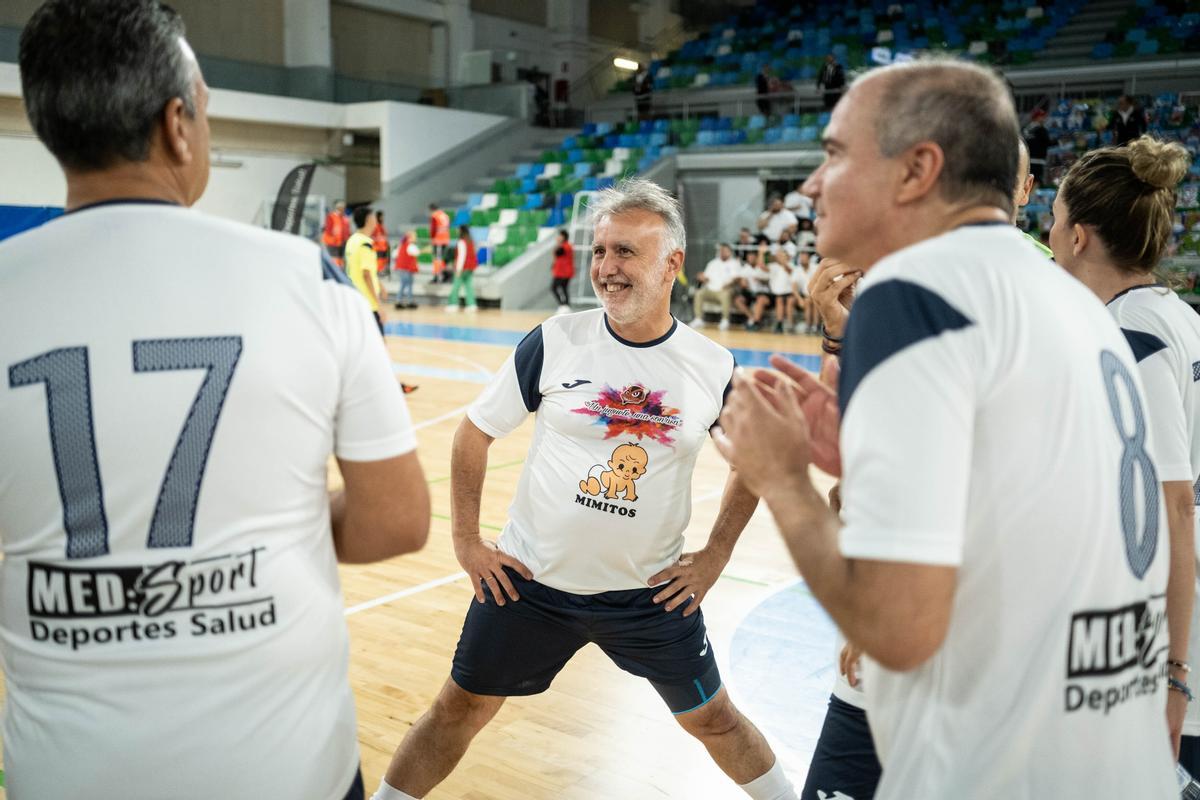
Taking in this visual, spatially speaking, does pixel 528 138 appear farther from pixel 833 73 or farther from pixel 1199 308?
pixel 1199 308

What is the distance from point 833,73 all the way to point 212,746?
66.7ft

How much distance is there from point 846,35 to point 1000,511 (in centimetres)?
2596

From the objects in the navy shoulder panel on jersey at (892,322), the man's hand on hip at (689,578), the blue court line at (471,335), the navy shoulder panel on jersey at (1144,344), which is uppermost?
the navy shoulder panel on jersey at (892,322)

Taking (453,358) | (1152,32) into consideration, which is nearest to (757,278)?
(453,358)

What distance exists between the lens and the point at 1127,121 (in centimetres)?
1531

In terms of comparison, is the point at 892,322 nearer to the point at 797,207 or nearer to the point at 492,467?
the point at 492,467

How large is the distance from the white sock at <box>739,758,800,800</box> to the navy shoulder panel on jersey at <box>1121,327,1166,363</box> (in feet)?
5.04

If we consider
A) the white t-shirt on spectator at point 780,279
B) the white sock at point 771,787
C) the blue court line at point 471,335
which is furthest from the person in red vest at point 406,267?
the white sock at point 771,787

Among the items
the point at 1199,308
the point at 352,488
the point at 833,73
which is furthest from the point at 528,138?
the point at 352,488

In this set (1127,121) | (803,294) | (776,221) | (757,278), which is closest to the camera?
(1127,121)

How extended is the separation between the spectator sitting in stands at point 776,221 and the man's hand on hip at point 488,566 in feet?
48.1

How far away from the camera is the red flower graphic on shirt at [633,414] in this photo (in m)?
2.74

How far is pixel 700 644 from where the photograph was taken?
2740mm

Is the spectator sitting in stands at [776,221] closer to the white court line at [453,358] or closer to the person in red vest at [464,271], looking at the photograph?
the person in red vest at [464,271]
